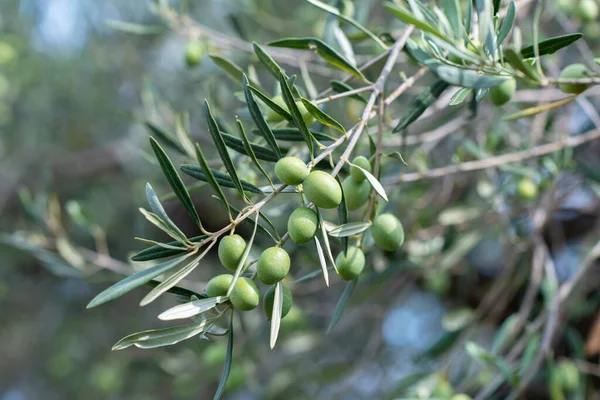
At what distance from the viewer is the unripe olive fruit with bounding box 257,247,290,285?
76cm

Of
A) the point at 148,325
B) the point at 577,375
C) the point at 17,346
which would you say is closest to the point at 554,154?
the point at 577,375

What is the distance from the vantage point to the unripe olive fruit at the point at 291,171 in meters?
0.78

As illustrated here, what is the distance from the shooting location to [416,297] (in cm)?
341

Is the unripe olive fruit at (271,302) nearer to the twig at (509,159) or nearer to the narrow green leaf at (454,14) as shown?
the narrow green leaf at (454,14)

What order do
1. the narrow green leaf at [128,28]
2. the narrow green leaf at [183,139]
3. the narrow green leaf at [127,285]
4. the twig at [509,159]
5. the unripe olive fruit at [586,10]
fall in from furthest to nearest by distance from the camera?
1. the unripe olive fruit at [586,10]
2. the narrow green leaf at [128,28]
3. the twig at [509,159]
4. the narrow green leaf at [183,139]
5. the narrow green leaf at [127,285]

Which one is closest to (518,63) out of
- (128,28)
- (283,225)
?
(128,28)

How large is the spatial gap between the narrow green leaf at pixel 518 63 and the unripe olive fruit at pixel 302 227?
337mm

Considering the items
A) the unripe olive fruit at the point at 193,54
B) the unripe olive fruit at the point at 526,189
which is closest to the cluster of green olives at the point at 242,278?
the unripe olive fruit at the point at 193,54

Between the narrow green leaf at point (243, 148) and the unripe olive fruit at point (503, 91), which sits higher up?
the unripe olive fruit at point (503, 91)

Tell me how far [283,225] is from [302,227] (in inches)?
70.3

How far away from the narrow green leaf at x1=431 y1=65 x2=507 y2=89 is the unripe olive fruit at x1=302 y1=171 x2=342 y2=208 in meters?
0.22

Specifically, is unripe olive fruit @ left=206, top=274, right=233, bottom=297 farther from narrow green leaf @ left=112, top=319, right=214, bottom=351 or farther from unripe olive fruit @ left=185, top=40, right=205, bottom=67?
unripe olive fruit @ left=185, top=40, right=205, bottom=67

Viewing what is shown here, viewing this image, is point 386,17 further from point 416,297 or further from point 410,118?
point 410,118

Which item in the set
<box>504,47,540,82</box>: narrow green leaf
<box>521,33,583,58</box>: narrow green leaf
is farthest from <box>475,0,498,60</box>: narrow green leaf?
<box>521,33,583,58</box>: narrow green leaf
